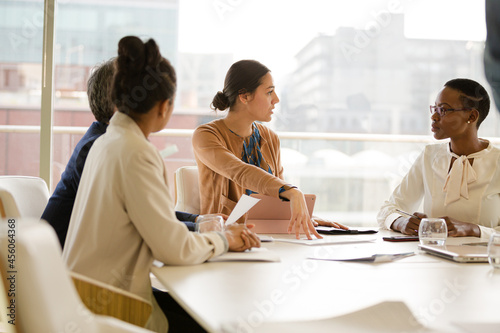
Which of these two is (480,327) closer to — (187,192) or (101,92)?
(101,92)

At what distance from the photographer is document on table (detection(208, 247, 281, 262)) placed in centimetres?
145

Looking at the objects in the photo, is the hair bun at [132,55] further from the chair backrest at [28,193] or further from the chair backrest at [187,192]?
the chair backrest at [187,192]

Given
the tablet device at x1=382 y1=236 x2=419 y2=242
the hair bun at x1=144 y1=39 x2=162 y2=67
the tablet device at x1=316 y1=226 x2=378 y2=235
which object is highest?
the hair bun at x1=144 y1=39 x2=162 y2=67

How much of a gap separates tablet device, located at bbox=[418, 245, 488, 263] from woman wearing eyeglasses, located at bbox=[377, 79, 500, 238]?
15.4 inches

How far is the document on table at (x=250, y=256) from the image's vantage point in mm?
1445

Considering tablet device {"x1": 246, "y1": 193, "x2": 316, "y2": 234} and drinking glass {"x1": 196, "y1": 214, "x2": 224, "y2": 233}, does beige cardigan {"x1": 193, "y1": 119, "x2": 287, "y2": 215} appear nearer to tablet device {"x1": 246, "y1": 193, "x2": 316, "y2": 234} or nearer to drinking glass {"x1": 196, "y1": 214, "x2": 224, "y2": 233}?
tablet device {"x1": 246, "y1": 193, "x2": 316, "y2": 234}

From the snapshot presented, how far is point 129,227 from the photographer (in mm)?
1364

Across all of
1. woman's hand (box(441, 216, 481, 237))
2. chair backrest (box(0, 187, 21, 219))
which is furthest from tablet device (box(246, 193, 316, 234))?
chair backrest (box(0, 187, 21, 219))

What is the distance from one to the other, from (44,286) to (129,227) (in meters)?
0.58

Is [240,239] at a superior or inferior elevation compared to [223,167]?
inferior

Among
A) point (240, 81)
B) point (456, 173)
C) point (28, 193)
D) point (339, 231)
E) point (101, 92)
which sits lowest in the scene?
point (339, 231)

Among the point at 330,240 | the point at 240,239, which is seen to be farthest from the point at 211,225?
the point at 330,240

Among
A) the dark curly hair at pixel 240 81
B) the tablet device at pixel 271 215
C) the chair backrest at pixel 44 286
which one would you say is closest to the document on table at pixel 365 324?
the chair backrest at pixel 44 286

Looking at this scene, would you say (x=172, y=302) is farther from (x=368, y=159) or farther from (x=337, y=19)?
(x=337, y=19)
